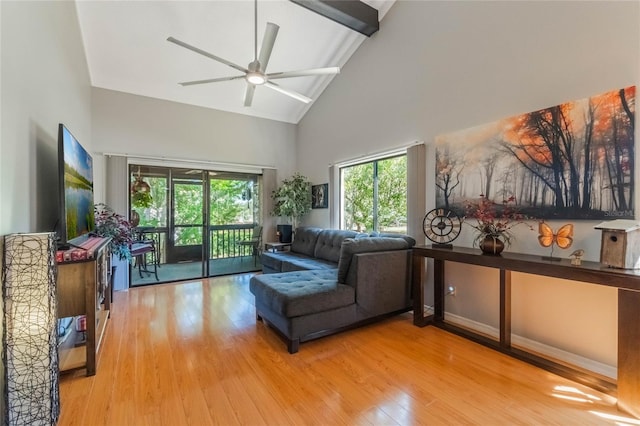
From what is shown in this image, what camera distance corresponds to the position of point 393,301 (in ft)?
9.61

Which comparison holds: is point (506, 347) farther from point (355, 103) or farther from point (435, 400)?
point (355, 103)

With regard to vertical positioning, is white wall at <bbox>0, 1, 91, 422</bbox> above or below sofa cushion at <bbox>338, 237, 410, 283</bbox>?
above

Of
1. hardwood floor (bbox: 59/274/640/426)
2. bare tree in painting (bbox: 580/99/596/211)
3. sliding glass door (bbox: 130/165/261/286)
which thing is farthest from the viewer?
sliding glass door (bbox: 130/165/261/286)

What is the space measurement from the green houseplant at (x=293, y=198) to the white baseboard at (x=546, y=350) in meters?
3.14

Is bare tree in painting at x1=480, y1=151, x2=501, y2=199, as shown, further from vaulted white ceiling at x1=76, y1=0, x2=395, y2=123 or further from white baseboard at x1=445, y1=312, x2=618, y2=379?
vaulted white ceiling at x1=76, y1=0, x2=395, y2=123

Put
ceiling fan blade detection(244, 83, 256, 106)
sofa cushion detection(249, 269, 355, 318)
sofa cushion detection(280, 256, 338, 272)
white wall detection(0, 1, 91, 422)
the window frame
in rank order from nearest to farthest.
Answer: white wall detection(0, 1, 91, 422) → sofa cushion detection(249, 269, 355, 318) → ceiling fan blade detection(244, 83, 256, 106) → sofa cushion detection(280, 256, 338, 272) → the window frame

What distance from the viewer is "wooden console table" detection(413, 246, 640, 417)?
5.37 feet

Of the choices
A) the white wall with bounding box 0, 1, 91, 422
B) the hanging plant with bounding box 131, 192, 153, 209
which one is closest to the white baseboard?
the white wall with bounding box 0, 1, 91, 422

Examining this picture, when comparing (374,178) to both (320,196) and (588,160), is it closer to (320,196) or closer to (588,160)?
(320,196)

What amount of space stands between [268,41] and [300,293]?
232cm

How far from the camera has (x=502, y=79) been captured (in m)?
2.57

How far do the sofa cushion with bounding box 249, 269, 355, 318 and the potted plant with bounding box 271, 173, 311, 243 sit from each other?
7.76ft

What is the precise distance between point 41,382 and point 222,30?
386 cm

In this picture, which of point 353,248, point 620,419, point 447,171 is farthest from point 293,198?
point 620,419
